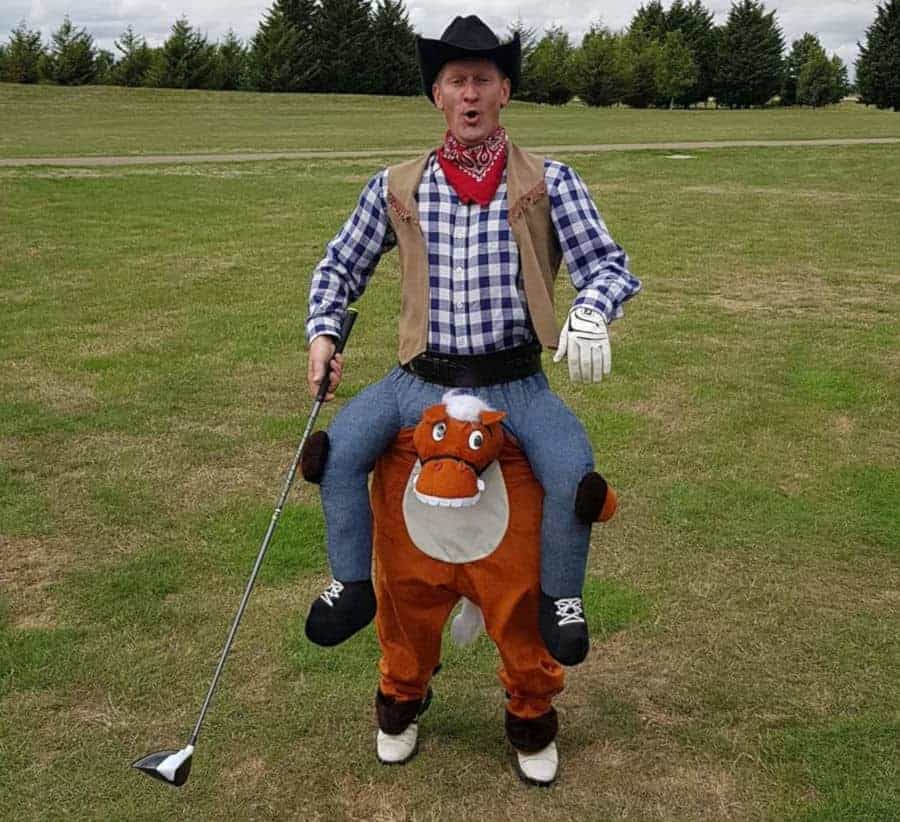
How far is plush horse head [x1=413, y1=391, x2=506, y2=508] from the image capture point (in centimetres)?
279

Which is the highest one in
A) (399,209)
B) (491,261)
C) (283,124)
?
(399,209)

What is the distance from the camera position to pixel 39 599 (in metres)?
4.40

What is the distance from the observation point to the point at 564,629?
2900 millimetres

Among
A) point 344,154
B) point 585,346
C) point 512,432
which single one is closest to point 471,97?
point 585,346

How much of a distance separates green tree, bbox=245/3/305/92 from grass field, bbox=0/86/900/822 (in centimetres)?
4842

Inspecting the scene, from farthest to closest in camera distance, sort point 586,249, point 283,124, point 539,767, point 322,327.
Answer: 1. point 283,124
2. point 539,767
3. point 322,327
4. point 586,249

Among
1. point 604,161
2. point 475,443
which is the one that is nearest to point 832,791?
point 475,443

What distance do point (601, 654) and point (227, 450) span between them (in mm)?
2802

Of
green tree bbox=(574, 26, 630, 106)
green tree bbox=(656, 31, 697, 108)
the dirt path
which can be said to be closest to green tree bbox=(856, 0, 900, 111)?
green tree bbox=(656, 31, 697, 108)

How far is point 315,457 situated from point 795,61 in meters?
74.5

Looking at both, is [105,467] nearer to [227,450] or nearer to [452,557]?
[227,450]

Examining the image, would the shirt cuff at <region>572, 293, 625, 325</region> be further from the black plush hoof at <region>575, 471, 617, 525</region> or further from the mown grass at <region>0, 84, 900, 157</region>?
the mown grass at <region>0, 84, 900, 157</region>

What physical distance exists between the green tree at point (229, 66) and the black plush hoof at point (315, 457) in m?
56.6

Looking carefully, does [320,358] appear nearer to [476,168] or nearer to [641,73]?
[476,168]
